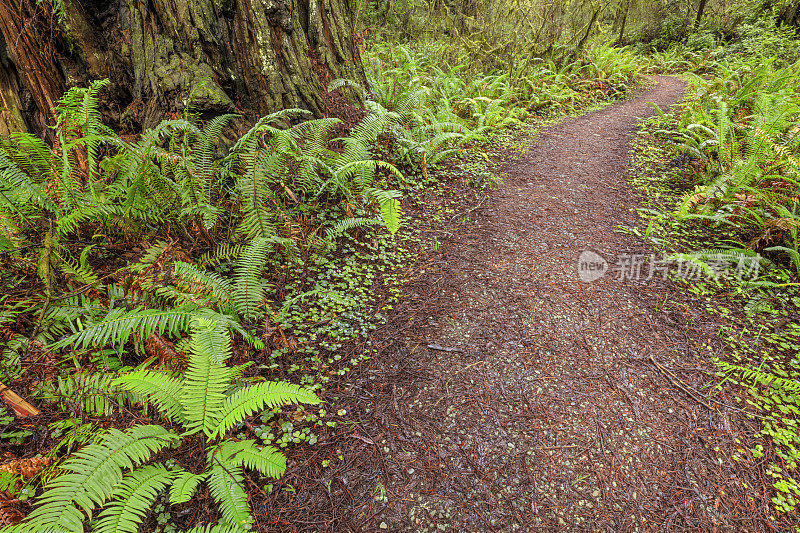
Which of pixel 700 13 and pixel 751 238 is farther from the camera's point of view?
pixel 700 13

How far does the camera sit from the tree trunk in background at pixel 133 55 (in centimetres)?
325

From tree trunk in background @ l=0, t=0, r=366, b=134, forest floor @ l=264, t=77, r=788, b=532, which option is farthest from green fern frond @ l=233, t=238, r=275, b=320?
tree trunk in background @ l=0, t=0, r=366, b=134

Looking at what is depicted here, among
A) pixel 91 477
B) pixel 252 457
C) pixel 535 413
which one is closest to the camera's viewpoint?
pixel 91 477

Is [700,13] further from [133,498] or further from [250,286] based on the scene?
[133,498]

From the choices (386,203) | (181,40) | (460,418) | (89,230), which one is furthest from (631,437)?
(181,40)

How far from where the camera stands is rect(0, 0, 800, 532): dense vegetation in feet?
5.64

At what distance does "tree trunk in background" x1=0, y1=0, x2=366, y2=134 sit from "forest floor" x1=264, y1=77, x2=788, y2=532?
2708 millimetres

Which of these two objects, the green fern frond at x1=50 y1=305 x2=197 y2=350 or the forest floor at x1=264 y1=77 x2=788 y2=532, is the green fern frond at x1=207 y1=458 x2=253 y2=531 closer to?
the forest floor at x1=264 y1=77 x2=788 y2=532

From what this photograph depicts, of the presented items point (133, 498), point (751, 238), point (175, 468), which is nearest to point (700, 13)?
point (751, 238)

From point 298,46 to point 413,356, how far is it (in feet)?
12.3

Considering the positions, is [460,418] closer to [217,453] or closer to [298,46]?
[217,453]

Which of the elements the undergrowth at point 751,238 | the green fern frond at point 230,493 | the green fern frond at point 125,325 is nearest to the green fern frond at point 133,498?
the green fern frond at point 230,493

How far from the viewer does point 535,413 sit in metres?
2.21

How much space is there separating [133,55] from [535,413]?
179 inches
